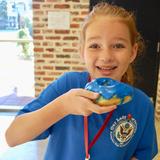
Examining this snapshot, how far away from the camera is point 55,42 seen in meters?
3.38

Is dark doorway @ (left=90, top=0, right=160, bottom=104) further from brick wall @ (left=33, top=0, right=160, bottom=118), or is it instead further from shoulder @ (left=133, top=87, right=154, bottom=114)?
shoulder @ (left=133, top=87, right=154, bottom=114)

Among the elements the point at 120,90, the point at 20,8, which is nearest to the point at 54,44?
the point at 20,8

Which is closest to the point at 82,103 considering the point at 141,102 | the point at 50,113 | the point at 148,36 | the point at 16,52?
the point at 50,113

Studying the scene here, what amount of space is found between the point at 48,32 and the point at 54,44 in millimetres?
154

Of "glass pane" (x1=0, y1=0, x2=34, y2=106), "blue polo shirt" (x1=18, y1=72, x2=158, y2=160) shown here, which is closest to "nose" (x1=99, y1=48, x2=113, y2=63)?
"blue polo shirt" (x1=18, y1=72, x2=158, y2=160)

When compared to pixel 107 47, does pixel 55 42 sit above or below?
below

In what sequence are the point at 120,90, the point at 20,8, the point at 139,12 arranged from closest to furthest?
the point at 120,90 < the point at 139,12 < the point at 20,8

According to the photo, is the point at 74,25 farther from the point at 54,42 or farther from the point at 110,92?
the point at 110,92

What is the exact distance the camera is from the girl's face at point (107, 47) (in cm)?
88

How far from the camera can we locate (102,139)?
2.94 feet

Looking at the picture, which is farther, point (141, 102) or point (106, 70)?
point (141, 102)

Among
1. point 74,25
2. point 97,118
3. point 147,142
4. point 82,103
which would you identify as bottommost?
point 147,142

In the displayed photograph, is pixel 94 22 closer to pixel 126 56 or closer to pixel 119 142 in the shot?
pixel 126 56

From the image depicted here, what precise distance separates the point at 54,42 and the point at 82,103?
2.72 meters
